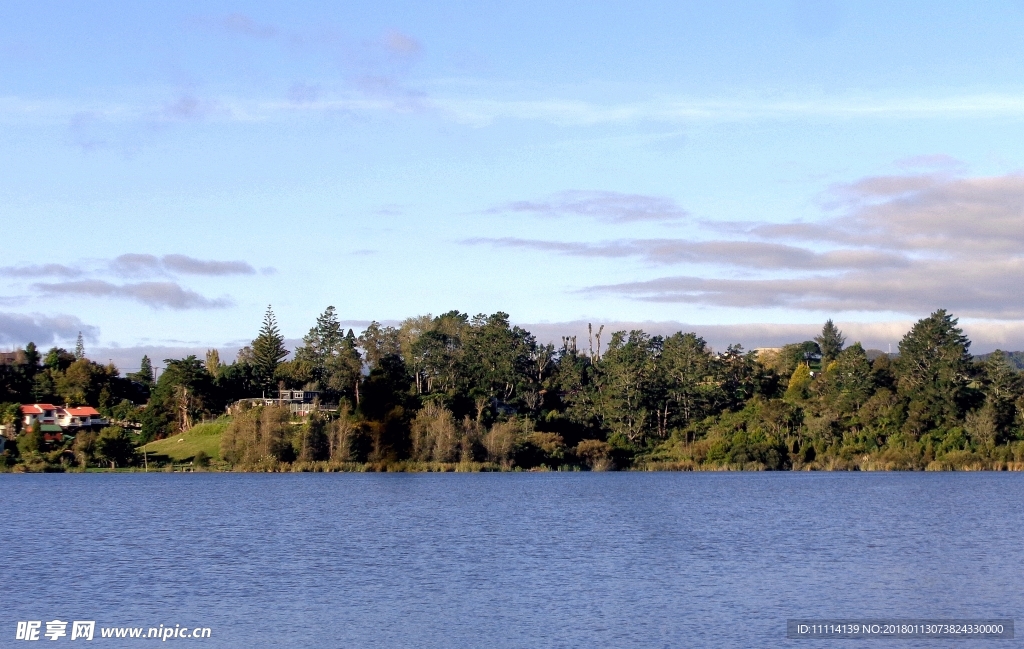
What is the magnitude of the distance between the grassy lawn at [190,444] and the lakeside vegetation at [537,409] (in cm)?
30

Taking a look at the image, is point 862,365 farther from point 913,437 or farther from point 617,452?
point 617,452

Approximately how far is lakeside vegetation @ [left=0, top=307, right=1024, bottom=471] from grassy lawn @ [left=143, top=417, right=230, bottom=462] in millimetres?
302

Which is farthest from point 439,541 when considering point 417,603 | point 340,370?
point 340,370

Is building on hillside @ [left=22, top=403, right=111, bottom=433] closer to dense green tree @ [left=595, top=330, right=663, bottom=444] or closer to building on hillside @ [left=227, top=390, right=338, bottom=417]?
building on hillside @ [left=227, top=390, right=338, bottom=417]

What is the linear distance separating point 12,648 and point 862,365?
107414mm

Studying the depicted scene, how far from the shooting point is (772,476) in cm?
10688

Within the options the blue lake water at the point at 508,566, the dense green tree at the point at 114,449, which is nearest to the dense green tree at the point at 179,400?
the dense green tree at the point at 114,449

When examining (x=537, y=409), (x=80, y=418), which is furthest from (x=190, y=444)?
(x=537, y=409)

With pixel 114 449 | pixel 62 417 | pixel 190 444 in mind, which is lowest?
pixel 114 449

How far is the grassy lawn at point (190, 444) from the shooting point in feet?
404

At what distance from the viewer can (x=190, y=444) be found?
128000mm

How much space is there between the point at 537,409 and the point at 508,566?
9631cm

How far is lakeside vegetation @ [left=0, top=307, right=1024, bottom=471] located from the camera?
113000 mm

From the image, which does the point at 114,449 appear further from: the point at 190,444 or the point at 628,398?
the point at 628,398
